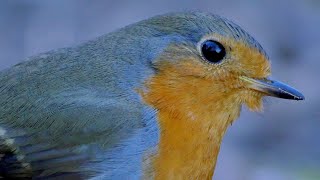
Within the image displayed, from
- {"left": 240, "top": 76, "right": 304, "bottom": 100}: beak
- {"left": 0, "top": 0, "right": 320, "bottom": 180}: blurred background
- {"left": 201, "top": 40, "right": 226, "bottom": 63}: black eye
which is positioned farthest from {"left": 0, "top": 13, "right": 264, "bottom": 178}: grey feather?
{"left": 0, "top": 0, "right": 320, "bottom": 180}: blurred background

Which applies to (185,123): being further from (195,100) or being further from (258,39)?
(258,39)

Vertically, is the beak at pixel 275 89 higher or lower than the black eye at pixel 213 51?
lower

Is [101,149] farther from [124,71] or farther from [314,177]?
[314,177]

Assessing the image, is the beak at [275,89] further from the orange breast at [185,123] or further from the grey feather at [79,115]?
the grey feather at [79,115]

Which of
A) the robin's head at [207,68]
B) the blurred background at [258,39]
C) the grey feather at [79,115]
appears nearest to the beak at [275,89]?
the robin's head at [207,68]

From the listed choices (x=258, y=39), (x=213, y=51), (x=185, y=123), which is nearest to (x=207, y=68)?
(x=213, y=51)

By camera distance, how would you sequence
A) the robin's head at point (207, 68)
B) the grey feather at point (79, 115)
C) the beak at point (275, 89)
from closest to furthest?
the grey feather at point (79, 115)
the robin's head at point (207, 68)
the beak at point (275, 89)

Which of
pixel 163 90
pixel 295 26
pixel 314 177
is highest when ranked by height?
pixel 295 26

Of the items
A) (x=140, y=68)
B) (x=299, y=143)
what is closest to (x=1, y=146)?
(x=140, y=68)
